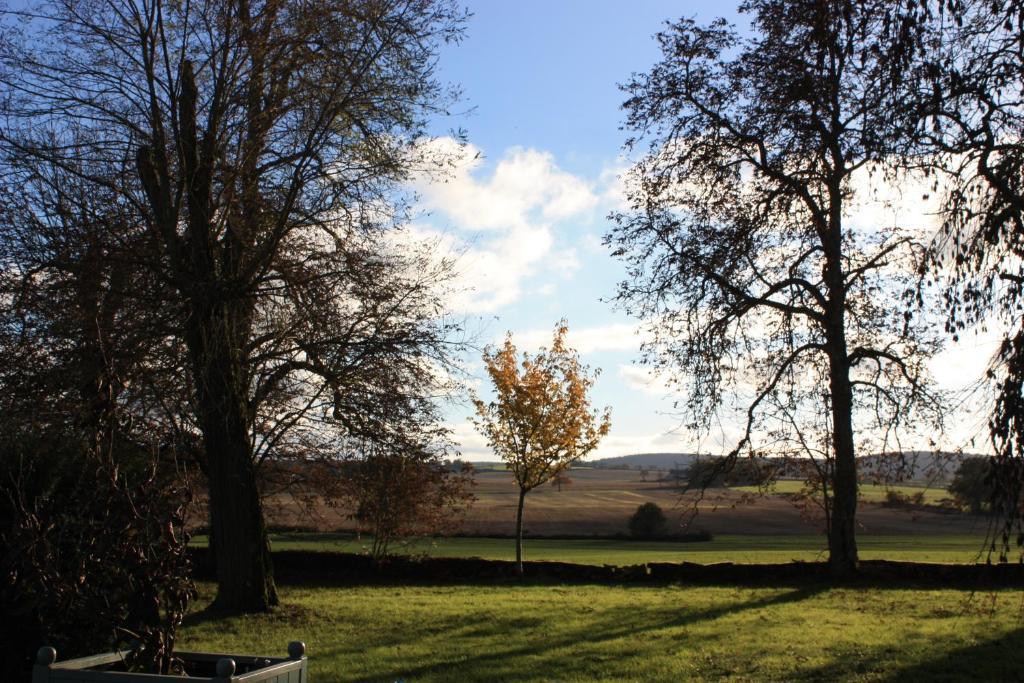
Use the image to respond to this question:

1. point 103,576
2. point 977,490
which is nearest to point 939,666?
point 977,490

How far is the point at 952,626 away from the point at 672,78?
40.7 ft

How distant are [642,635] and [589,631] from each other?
0.91m

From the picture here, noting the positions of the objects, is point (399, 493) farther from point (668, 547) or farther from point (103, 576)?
point (668, 547)

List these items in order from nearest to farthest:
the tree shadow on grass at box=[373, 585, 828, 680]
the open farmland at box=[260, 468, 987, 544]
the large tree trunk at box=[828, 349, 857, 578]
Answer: the tree shadow on grass at box=[373, 585, 828, 680]
the large tree trunk at box=[828, 349, 857, 578]
the open farmland at box=[260, 468, 987, 544]

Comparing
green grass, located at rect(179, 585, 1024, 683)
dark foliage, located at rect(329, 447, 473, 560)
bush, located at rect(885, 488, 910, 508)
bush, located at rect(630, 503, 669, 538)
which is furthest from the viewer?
bush, located at rect(630, 503, 669, 538)

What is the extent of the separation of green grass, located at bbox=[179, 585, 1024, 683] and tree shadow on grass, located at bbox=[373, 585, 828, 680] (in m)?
0.03

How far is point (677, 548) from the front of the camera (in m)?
45.3

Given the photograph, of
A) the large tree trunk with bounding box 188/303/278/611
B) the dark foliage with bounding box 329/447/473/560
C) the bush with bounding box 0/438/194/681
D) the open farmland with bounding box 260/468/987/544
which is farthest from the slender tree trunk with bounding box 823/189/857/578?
the open farmland with bounding box 260/468/987/544

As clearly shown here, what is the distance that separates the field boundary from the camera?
19844 millimetres

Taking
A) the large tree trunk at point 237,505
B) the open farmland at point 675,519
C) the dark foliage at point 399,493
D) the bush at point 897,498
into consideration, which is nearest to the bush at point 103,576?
the large tree trunk at point 237,505

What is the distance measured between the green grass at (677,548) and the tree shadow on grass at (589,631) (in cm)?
1750

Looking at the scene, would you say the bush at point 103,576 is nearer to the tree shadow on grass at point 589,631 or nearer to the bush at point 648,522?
Answer: the tree shadow on grass at point 589,631

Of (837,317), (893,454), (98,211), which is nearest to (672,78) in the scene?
(837,317)

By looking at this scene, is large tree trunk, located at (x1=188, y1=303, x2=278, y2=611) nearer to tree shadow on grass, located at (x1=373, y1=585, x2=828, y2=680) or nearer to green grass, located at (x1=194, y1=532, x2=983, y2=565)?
tree shadow on grass, located at (x1=373, y1=585, x2=828, y2=680)
